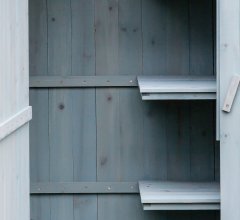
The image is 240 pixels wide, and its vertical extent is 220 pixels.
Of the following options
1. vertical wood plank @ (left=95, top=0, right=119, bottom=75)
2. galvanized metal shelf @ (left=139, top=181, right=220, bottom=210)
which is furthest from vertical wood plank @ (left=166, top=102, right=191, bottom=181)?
vertical wood plank @ (left=95, top=0, right=119, bottom=75)

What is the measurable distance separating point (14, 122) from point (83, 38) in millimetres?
914

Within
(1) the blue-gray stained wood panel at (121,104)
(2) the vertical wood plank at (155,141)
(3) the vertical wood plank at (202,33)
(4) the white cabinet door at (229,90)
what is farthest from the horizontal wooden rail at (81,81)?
(4) the white cabinet door at (229,90)

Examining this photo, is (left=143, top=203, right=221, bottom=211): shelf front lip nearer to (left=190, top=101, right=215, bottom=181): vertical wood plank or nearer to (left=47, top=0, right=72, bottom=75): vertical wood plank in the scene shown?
(left=190, top=101, right=215, bottom=181): vertical wood plank

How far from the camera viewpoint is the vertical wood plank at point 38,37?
125 inches

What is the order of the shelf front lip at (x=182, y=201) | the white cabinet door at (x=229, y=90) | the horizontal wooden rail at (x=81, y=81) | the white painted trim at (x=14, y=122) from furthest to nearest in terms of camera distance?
the horizontal wooden rail at (x=81, y=81) < the shelf front lip at (x=182, y=201) < the white cabinet door at (x=229, y=90) < the white painted trim at (x=14, y=122)

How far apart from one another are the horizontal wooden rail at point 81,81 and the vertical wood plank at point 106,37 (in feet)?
0.13

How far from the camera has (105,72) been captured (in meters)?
3.20

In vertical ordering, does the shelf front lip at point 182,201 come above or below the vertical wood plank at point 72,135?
below

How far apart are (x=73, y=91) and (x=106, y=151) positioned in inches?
11.9

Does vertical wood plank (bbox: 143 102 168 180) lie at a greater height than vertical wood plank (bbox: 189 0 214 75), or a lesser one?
lesser

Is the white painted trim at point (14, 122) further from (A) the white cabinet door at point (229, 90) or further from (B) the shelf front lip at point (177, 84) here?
(A) the white cabinet door at point (229, 90)

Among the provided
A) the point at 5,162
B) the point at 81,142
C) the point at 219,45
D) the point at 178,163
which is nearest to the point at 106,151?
the point at 81,142

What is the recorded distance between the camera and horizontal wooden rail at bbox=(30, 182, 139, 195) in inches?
126

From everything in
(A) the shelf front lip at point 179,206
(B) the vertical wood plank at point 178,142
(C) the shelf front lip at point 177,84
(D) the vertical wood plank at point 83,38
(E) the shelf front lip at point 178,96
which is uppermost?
(D) the vertical wood plank at point 83,38
